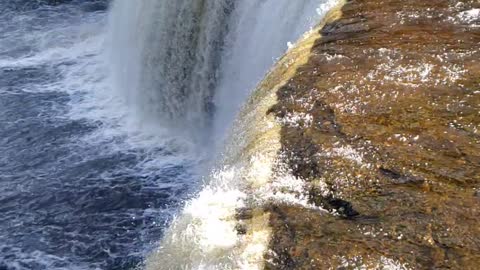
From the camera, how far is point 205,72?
38.6 feet

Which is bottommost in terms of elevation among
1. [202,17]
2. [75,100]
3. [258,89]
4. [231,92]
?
[75,100]

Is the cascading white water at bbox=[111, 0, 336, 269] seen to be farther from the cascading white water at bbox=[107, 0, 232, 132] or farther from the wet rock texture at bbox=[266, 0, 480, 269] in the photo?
the wet rock texture at bbox=[266, 0, 480, 269]

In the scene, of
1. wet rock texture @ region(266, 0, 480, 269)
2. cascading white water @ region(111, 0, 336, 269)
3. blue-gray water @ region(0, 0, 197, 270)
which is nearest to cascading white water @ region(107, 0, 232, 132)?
cascading white water @ region(111, 0, 336, 269)

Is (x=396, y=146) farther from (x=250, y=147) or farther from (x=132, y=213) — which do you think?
(x=132, y=213)

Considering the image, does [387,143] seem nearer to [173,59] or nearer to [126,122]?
[173,59]

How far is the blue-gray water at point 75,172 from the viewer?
9438 millimetres

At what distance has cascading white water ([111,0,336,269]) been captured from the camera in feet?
14.5

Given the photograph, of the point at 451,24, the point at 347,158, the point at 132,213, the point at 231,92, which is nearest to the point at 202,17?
the point at 231,92

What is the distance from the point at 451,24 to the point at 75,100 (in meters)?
10.4

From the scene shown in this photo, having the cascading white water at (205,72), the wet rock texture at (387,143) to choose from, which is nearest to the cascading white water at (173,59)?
the cascading white water at (205,72)

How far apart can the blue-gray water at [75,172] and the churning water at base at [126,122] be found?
0.02 meters

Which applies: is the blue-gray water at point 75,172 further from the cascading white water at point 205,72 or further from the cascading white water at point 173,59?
the cascading white water at point 205,72

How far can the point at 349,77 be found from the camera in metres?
5.53

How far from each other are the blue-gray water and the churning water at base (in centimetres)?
2
